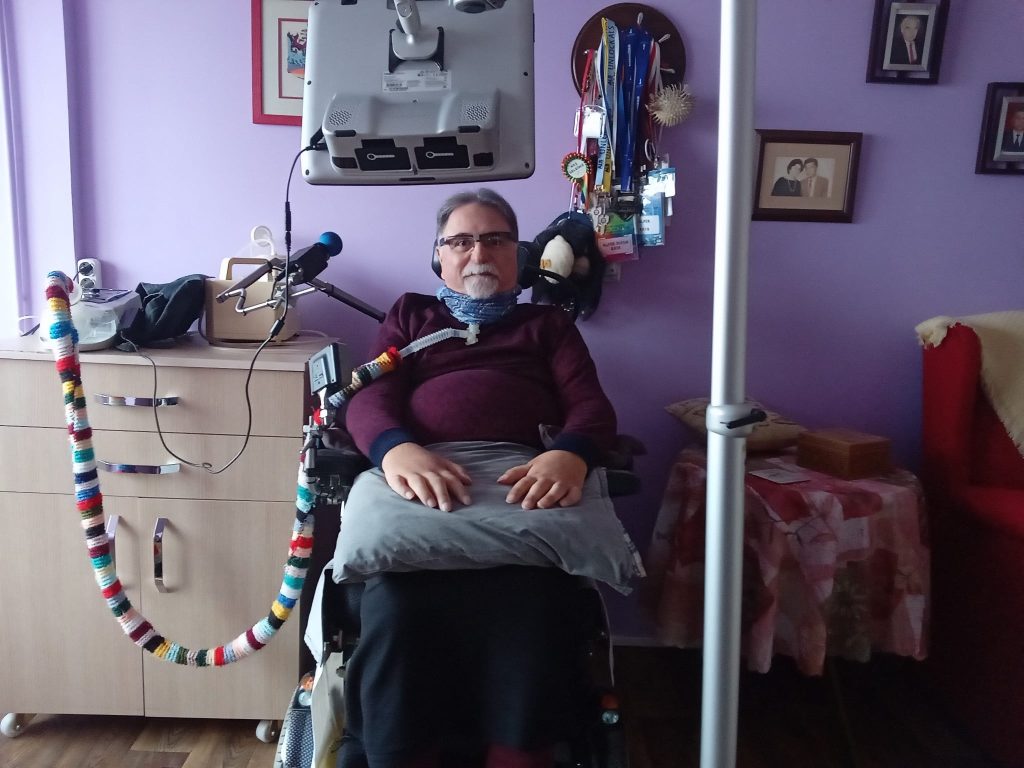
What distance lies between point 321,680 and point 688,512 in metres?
0.89

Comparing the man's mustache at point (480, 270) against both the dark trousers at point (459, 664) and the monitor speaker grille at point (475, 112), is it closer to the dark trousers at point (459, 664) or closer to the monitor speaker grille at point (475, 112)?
the monitor speaker grille at point (475, 112)

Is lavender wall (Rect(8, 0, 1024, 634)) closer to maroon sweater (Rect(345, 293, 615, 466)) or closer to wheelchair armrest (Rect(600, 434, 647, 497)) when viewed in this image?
maroon sweater (Rect(345, 293, 615, 466))

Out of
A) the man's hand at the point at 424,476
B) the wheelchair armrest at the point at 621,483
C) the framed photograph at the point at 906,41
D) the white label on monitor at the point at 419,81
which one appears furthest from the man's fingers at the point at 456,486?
the framed photograph at the point at 906,41

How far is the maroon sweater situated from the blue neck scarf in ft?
0.08

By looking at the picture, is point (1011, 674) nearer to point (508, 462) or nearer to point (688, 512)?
point (688, 512)

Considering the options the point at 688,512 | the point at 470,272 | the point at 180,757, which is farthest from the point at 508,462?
the point at 180,757

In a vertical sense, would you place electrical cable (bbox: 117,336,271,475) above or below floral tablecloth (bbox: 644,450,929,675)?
above

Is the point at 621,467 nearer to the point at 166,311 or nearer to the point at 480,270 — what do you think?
the point at 480,270

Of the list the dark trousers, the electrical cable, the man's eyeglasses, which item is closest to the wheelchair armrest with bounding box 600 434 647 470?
the dark trousers

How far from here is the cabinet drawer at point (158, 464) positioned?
135 cm

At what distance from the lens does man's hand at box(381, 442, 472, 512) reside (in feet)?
3.46

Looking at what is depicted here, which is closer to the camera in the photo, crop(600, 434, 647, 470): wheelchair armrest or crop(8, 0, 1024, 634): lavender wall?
crop(600, 434, 647, 470): wheelchair armrest

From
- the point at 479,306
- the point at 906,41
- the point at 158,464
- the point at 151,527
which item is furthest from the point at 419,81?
the point at 906,41

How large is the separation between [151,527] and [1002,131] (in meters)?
2.32
